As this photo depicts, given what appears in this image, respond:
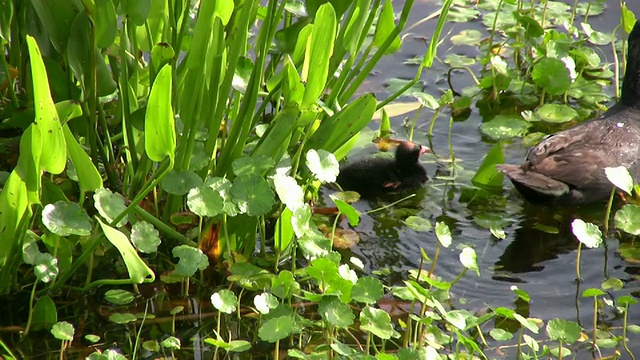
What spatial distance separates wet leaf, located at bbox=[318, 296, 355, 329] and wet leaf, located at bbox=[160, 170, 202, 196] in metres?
0.55

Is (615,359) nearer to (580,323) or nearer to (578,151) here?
(580,323)

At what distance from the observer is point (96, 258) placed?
300 centimetres

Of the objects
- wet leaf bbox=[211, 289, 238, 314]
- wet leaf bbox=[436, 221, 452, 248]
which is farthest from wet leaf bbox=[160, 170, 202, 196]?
wet leaf bbox=[436, 221, 452, 248]

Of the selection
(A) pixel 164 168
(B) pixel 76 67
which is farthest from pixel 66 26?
(A) pixel 164 168

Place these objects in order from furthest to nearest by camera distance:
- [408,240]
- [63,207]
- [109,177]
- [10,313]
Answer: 1. [408,240]
2. [109,177]
3. [10,313]
4. [63,207]

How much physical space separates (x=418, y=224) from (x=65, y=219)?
4.99 feet

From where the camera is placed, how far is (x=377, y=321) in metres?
2.62

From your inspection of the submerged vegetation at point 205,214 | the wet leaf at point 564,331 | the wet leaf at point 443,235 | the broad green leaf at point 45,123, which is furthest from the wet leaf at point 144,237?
the wet leaf at point 564,331

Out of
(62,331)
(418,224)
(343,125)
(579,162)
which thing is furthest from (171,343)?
(579,162)

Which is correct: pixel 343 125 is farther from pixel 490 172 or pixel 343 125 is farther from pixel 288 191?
pixel 490 172

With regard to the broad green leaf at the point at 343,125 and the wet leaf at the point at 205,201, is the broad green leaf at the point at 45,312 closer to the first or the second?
the wet leaf at the point at 205,201

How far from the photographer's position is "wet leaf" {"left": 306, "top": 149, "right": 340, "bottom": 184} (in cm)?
281

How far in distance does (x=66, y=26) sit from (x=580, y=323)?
1886mm

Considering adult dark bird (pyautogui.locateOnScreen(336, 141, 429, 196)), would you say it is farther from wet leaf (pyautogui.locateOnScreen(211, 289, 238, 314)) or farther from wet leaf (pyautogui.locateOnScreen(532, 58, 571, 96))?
wet leaf (pyautogui.locateOnScreen(211, 289, 238, 314))
